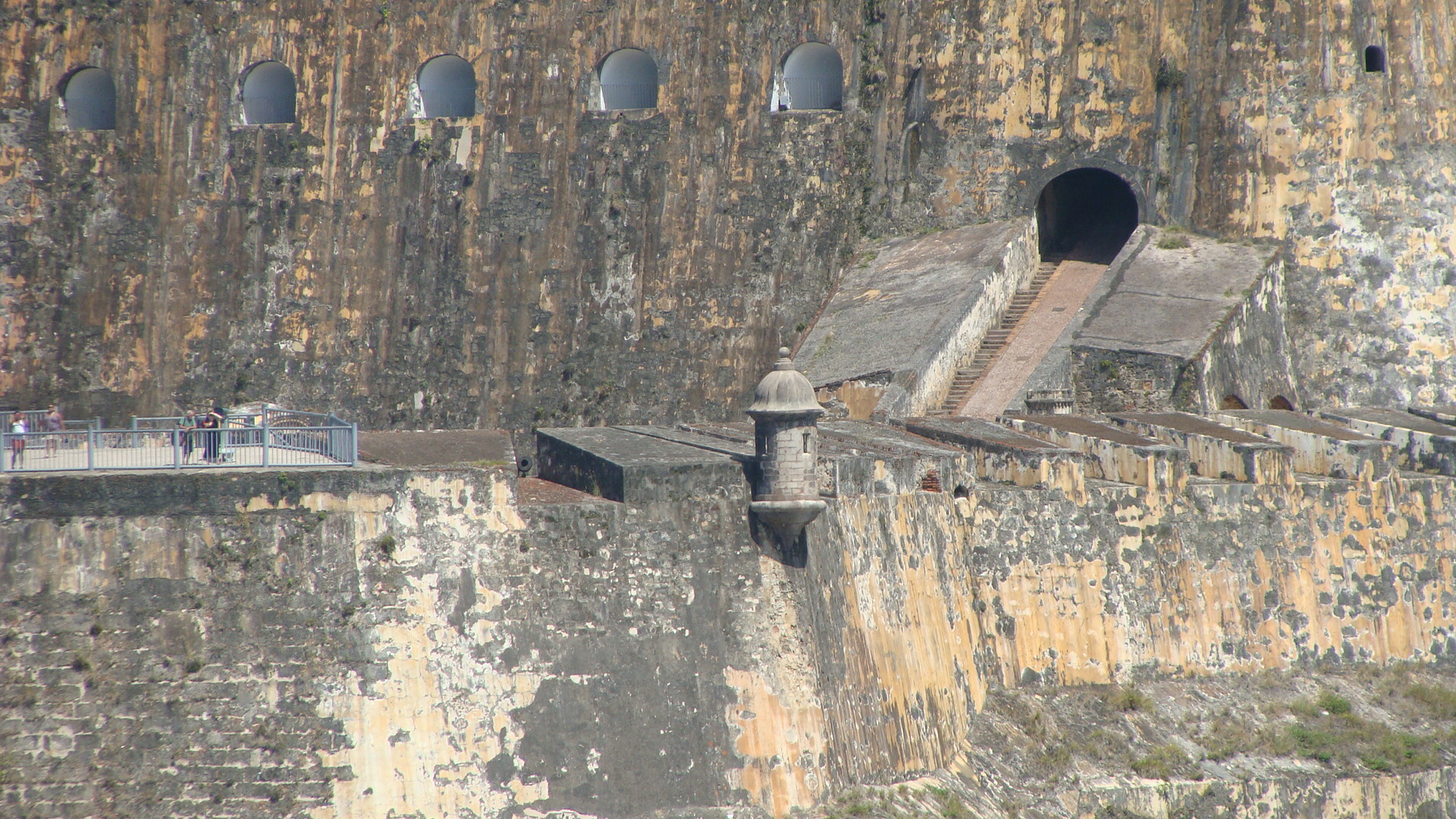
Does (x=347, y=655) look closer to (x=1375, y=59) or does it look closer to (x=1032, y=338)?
(x=1032, y=338)

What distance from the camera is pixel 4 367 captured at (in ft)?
101

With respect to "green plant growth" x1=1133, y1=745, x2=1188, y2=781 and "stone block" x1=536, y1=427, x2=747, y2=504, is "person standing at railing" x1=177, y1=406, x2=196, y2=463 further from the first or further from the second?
Result: "green plant growth" x1=1133, y1=745, x2=1188, y2=781

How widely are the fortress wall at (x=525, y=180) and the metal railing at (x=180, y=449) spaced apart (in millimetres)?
13019

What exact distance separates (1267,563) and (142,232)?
1961 centimetres

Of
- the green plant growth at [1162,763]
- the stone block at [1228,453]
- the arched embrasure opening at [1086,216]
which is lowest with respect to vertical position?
the green plant growth at [1162,763]

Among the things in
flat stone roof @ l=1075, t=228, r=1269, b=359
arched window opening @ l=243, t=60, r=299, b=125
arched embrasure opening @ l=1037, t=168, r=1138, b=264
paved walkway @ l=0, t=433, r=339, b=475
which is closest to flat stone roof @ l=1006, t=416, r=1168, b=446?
flat stone roof @ l=1075, t=228, r=1269, b=359

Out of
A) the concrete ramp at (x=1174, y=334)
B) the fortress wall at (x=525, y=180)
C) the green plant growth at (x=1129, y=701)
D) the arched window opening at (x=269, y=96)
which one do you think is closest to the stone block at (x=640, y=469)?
the green plant growth at (x=1129, y=701)

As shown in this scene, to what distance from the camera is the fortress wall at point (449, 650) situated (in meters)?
15.4

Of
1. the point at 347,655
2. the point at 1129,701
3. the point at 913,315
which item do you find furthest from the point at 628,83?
the point at 347,655

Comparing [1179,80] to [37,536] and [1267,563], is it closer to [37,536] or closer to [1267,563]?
[1267,563]

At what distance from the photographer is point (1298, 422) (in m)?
24.8

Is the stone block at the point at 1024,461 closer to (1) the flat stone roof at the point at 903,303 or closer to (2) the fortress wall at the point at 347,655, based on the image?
(1) the flat stone roof at the point at 903,303

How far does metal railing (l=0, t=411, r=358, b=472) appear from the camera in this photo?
16000 millimetres

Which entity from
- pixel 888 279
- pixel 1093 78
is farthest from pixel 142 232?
pixel 1093 78
